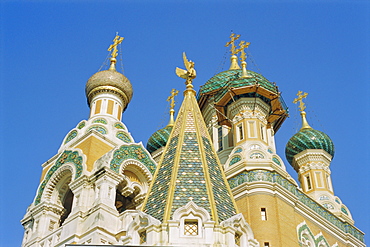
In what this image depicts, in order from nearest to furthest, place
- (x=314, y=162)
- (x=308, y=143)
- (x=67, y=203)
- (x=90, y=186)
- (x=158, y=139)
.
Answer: (x=90, y=186) < (x=67, y=203) < (x=314, y=162) < (x=308, y=143) < (x=158, y=139)

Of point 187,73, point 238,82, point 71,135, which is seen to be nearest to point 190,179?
point 187,73

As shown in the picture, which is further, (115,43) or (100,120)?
(115,43)

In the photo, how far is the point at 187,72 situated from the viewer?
13.0 m

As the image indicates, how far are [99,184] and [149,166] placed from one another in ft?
6.62

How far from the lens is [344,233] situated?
64.3 ft

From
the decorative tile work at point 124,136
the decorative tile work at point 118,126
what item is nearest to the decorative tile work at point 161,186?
the decorative tile work at point 124,136

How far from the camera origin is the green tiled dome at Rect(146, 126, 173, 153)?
26.1 metres

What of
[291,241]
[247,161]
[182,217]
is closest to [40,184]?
[247,161]

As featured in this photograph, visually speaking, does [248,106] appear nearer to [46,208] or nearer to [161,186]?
[46,208]

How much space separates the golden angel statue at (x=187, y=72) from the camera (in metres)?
13.0

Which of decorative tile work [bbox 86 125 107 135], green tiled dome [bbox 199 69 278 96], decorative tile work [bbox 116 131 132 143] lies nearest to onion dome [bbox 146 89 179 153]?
green tiled dome [bbox 199 69 278 96]

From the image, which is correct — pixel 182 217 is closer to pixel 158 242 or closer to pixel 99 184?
pixel 158 242

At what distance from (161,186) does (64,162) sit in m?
7.47

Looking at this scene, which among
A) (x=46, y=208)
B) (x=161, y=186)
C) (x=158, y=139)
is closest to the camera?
(x=161, y=186)
